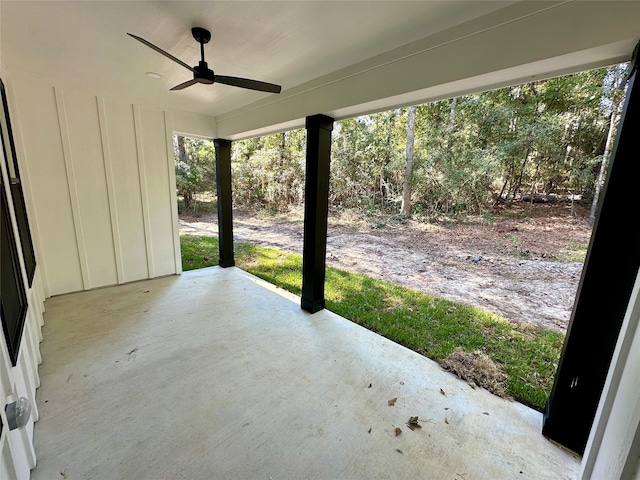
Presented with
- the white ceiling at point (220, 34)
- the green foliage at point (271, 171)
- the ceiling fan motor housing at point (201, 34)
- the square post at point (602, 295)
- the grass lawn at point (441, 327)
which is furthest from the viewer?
the green foliage at point (271, 171)

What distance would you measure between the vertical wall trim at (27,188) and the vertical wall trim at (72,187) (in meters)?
0.34

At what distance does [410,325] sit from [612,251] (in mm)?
1987

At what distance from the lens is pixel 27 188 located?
10.6 ft

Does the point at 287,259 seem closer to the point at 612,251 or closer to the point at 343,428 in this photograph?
the point at 343,428

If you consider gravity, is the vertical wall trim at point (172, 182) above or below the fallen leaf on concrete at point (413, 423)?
above

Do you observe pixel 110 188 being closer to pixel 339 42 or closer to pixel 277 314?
pixel 277 314

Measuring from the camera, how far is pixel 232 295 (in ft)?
12.2

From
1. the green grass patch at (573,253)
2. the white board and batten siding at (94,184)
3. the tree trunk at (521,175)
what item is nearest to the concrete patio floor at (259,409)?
the white board and batten siding at (94,184)

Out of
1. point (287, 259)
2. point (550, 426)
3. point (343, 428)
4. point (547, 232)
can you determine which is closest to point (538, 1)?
point (550, 426)

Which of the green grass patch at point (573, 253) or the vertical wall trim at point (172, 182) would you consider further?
the green grass patch at point (573, 253)

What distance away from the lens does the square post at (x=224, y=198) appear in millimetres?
4559

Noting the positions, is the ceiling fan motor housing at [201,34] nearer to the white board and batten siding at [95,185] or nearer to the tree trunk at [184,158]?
the white board and batten siding at [95,185]

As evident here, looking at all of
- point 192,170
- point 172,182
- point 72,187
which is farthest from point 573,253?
point 192,170

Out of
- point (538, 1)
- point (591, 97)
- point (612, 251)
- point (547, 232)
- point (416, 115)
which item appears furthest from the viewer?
point (416, 115)
